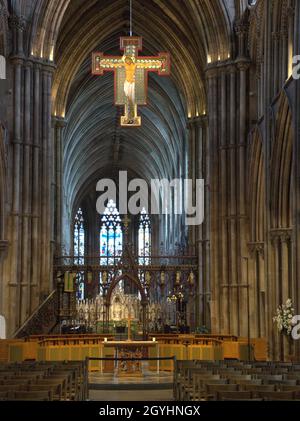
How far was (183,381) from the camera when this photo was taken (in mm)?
18203

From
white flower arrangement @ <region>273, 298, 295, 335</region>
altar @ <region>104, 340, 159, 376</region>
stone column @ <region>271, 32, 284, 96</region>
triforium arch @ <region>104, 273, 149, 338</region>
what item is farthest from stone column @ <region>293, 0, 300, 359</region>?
triforium arch @ <region>104, 273, 149, 338</region>

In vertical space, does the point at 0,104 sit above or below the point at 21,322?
above

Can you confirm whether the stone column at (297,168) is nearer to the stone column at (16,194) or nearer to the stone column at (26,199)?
the stone column at (16,194)

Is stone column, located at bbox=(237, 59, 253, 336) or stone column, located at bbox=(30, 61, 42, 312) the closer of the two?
stone column, located at bbox=(237, 59, 253, 336)

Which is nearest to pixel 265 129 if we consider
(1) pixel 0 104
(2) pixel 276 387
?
(1) pixel 0 104

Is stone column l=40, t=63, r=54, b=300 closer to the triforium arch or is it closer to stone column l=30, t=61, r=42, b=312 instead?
stone column l=30, t=61, r=42, b=312

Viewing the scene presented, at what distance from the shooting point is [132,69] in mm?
33719

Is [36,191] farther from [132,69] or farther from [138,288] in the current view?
[132,69]

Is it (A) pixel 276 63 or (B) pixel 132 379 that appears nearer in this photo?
Result: (B) pixel 132 379

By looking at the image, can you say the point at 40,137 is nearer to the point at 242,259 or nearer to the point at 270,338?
the point at 242,259

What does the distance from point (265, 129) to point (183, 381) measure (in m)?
16.6

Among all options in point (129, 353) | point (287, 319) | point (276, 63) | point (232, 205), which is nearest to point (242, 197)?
point (232, 205)

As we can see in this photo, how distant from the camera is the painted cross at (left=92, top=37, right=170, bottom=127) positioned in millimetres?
33469

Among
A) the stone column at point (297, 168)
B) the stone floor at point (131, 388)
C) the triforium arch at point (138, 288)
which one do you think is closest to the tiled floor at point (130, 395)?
the stone floor at point (131, 388)
